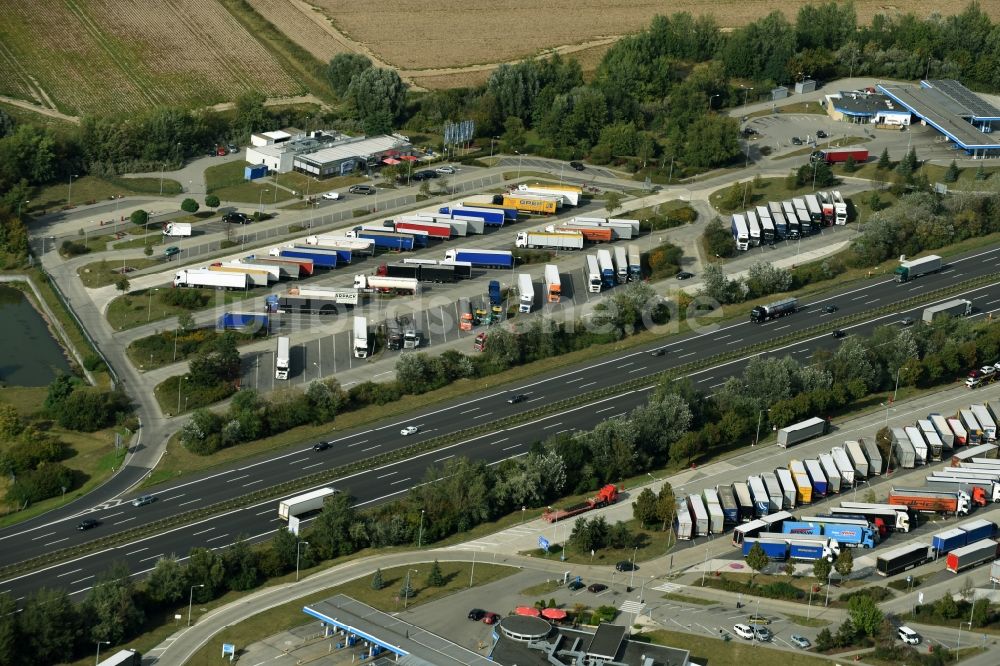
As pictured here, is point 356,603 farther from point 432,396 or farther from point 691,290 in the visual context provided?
point 691,290

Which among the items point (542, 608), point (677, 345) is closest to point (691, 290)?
point (677, 345)

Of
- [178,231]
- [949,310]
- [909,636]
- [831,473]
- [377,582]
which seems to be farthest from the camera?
[178,231]

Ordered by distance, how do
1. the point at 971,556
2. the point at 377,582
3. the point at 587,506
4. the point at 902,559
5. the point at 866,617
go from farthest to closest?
the point at 587,506 → the point at 971,556 → the point at 902,559 → the point at 377,582 → the point at 866,617

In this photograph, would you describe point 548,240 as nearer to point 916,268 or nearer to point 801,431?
point 916,268

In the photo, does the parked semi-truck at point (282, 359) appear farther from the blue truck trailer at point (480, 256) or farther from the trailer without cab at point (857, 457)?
the trailer without cab at point (857, 457)

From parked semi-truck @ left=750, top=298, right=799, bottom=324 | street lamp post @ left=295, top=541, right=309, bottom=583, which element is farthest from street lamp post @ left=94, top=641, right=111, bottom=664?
parked semi-truck @ left=750, top=298, right=799, bottom=324

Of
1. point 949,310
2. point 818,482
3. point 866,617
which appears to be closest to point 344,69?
point 949,310
